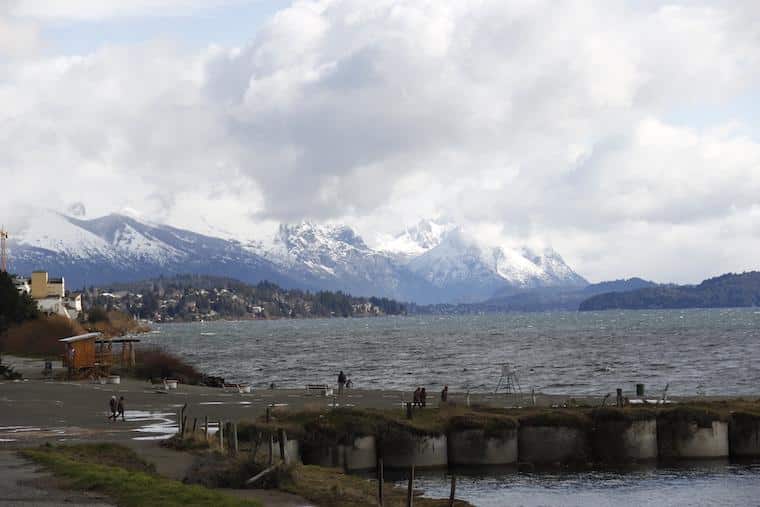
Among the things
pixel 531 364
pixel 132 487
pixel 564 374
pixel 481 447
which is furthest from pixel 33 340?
pixel 132 487

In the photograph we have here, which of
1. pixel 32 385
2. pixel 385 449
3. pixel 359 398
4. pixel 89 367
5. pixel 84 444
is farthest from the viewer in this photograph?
pixel 89 367

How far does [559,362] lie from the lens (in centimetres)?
12481

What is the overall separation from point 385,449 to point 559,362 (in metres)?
80.8

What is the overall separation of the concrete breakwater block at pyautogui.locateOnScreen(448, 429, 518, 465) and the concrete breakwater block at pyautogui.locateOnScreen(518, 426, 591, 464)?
0.58 metres

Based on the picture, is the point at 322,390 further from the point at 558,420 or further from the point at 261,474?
the point at 261,474

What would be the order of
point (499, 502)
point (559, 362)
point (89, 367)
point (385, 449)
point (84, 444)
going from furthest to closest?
point (559, 362)
point (89, 367)
point (385, 449)
point (84, 444)
point (499, 502)

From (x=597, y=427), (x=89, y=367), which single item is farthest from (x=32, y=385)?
(x=597, y=427)

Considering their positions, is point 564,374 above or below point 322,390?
below

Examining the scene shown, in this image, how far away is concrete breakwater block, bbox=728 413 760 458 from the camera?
4822 cm

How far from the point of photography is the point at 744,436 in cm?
4841

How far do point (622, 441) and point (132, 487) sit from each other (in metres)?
24.4

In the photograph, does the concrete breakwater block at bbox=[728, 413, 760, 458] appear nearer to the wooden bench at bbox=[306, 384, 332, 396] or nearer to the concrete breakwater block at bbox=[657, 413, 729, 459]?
the concrete breakwater block at bbox=[657, 413, 729, 459]

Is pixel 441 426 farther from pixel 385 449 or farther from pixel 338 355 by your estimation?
pixel 338 355

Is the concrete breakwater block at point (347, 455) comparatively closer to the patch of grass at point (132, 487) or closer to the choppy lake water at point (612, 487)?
the choppy lake water at point (612, 487)
